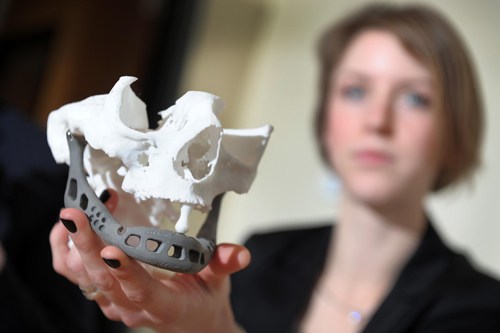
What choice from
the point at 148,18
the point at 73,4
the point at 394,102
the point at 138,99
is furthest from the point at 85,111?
the point at 148,18

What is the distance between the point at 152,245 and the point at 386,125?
42cm

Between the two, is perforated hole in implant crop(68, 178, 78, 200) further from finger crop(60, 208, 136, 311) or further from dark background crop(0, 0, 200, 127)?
dark background crop(0, 0, 200, 127)

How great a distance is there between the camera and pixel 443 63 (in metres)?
0.66

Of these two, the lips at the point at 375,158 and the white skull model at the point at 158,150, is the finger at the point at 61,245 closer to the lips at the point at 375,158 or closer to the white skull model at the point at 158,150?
the white skull model at the point at 158,150

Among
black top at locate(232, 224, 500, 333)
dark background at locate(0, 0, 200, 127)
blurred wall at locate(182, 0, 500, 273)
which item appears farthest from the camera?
blurred wall at locate(182, 0, 500, 273)

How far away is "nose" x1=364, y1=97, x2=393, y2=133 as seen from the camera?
613 mm

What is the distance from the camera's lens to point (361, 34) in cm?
73

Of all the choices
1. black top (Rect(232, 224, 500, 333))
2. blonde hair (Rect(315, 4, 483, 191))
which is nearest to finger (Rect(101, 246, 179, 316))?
black top (Rect(232, 224, 500, 333))

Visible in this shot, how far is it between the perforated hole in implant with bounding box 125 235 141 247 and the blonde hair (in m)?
0.48

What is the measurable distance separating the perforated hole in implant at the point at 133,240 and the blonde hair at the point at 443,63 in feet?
1.59

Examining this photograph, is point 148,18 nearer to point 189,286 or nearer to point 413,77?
point 413,77

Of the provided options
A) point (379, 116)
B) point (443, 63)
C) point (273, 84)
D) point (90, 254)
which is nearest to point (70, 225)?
point (90, 254)

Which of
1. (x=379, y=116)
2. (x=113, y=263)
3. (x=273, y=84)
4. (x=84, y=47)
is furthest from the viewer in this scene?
(x=273, y=84)

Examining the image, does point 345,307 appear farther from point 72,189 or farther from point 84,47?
point 84,47
